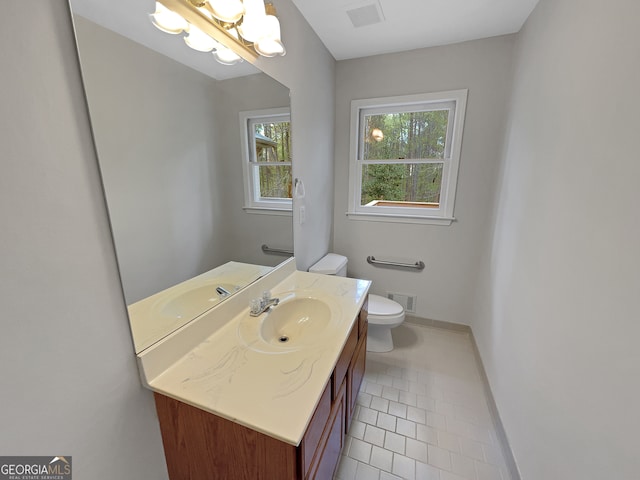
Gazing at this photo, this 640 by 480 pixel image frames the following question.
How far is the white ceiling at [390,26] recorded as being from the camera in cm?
103

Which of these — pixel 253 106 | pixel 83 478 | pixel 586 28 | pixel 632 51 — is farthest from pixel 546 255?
pixel 83 478

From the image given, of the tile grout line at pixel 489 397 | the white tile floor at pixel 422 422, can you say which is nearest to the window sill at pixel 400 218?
the tile grout line at pixel 489 397

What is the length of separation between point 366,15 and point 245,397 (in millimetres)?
2119

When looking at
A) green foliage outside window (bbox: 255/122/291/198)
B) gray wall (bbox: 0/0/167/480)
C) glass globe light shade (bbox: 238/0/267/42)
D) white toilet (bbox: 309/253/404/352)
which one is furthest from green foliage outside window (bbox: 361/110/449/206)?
gray wall (bbox: 0/0/167/480)

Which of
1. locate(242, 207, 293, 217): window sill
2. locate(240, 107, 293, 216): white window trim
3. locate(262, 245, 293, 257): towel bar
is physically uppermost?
locate(240, 107, 293, 216): white window trim

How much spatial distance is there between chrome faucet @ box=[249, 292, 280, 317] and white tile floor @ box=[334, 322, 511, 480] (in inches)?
35.1

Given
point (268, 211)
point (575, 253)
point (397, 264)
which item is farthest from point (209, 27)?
point (397, 264)

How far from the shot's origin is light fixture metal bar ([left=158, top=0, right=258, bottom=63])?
88 centimetres

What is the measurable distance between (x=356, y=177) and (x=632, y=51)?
1796mm

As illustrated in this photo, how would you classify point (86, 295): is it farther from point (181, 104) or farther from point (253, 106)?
point (253, 106)

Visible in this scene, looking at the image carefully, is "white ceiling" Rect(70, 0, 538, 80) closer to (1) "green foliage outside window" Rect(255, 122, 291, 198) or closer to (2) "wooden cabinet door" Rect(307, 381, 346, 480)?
(1) "green foliage outside window" Rect(255, 122, 291, 198)

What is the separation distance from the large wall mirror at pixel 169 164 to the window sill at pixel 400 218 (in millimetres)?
1301

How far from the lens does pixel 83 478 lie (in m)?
0.68

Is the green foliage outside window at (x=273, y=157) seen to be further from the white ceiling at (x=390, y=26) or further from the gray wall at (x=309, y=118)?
the white ceiling at (x=390, y=26)
